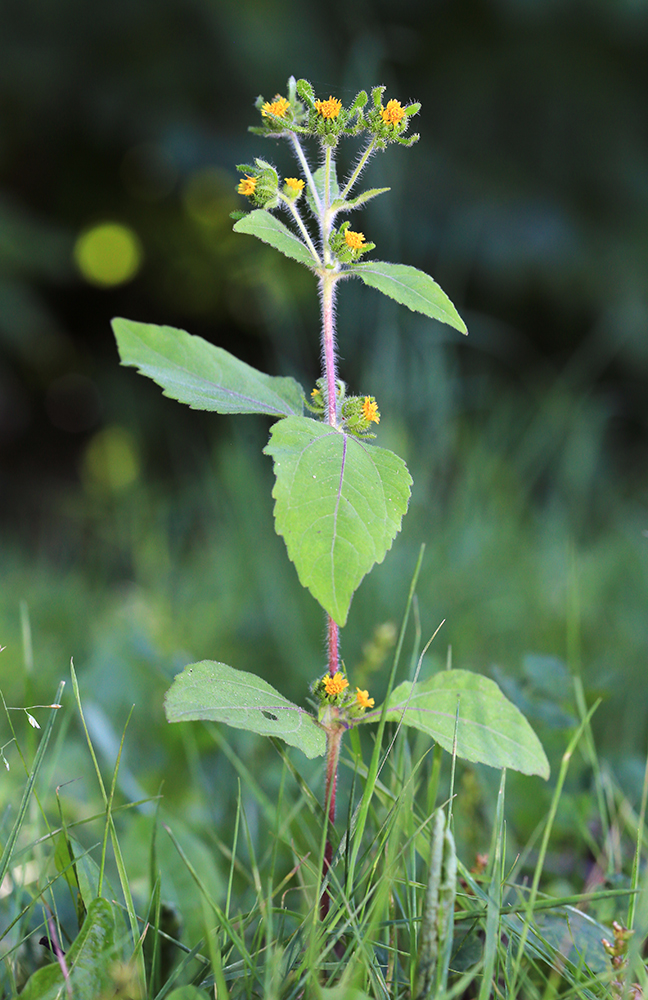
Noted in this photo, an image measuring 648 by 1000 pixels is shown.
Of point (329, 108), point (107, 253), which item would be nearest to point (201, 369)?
point (329, 108)

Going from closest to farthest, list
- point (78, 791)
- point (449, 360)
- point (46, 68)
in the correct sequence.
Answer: point (78, 791), point (449, 360), point (46, 68)

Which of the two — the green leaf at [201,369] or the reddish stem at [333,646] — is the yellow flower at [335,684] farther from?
the green leaf at [201,369]

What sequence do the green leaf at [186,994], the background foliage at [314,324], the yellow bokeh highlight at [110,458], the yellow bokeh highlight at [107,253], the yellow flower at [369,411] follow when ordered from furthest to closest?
the yellow bokeh highlight at [110,458] → the yellow bokeh highlight at [107,253] → the background foliage at [314,324] → the yellow flower at [369,411] → the green leaf at [186,994]

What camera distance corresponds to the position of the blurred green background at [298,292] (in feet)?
6.03

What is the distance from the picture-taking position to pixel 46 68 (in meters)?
2.87

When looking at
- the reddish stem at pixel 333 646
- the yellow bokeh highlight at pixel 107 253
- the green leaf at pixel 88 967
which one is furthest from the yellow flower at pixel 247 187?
the yellow bokeh highlight at pixel 107 253

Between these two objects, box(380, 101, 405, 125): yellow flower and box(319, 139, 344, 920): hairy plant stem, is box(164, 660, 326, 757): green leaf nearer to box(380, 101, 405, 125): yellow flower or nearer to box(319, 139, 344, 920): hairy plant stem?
box(319, 139, 344, 920): hairy plant stem

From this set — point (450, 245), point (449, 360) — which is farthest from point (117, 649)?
point (450, 245)

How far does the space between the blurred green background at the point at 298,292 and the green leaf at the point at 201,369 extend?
Result: 3.00ft

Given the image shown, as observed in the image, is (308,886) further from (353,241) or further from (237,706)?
(353,241)

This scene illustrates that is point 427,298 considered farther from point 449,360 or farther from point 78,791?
point 449,360

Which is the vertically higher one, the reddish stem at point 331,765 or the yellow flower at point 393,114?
Result: the yellow flower at point 393,114

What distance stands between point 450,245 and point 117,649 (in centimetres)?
237

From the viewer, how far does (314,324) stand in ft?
10.8
